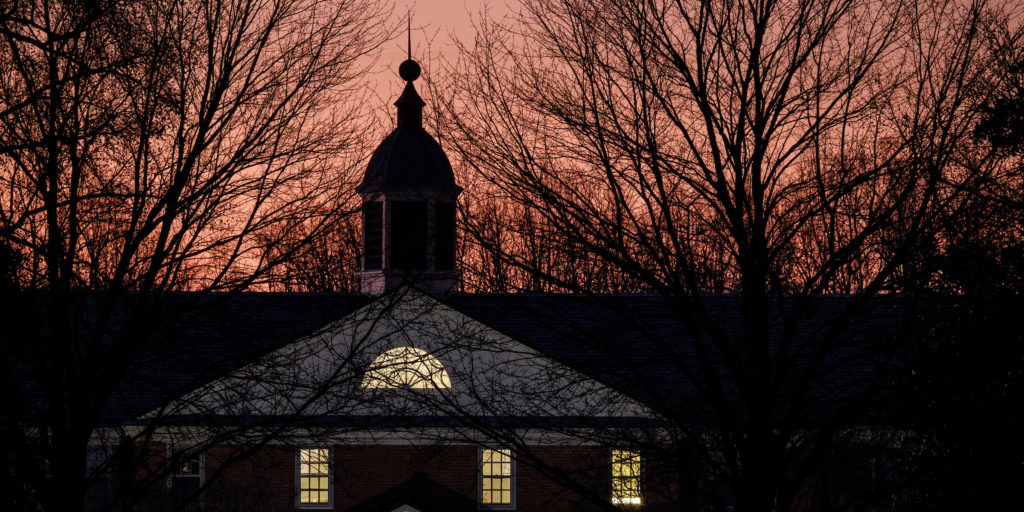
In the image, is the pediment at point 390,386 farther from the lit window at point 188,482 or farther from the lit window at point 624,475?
the lit window at point 188,482

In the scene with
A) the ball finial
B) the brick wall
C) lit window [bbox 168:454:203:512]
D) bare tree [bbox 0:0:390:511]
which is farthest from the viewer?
the brick wall

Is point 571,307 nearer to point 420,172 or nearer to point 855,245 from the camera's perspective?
point 420,172

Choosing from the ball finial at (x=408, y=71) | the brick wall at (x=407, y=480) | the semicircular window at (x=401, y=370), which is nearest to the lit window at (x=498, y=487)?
the brick wall at (x=407, y=480)

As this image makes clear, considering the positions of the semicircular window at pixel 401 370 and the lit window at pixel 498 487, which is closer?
the semicircular window at pixel 401 370

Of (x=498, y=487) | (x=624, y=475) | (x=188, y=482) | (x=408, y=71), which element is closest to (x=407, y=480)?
(x=498, y=487)

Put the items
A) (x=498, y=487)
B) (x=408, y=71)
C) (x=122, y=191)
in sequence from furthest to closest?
1. (x=498, y=487)
2. (x=408, y=71)
3. (x=122, y=191)

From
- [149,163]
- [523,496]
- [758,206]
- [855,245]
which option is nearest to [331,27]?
[149,163]

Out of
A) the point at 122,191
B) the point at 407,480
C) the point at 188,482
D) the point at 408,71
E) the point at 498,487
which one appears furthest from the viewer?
the point at 498,487

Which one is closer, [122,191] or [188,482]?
[122,191]

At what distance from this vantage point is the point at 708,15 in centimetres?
1223

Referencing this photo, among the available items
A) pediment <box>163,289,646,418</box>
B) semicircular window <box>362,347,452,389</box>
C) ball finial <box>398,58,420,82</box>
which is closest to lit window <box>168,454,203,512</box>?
pediment <box>163,289,646,418</box>

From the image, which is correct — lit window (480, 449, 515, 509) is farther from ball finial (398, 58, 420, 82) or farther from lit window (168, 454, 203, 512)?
ball finial (398, 58, 420, 82)

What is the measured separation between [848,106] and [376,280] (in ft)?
69.7

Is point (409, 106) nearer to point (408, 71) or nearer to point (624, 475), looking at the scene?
point (408, 71)
